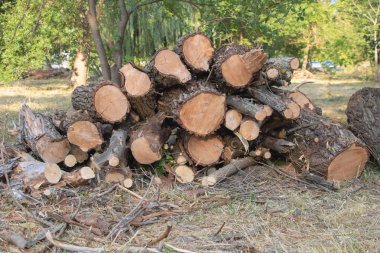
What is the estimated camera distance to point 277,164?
5.57 m

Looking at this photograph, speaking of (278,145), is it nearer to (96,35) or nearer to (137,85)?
(137,85)

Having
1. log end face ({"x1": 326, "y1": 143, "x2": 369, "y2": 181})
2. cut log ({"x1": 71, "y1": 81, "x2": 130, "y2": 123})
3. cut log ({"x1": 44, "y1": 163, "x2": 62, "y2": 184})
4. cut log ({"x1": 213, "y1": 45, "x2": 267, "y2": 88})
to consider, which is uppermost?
cut log ({"x1": 213, "y1": 45, "x2": 267, "y2": 88})

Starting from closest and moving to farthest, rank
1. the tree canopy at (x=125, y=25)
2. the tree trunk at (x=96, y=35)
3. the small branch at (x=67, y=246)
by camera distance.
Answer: the small branch at (x=67, y=246), the tree canopy at (x=125, y=25), the tree trunk at (x=96, y=35)

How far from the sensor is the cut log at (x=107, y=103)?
5035mm

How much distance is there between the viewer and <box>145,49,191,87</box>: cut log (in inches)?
196

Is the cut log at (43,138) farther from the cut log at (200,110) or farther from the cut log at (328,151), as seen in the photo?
the cut log at (328,151)

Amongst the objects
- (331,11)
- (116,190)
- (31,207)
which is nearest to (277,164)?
(116,190)

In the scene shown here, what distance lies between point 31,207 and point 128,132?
4.54ft

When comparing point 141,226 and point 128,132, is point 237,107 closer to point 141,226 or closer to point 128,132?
point 128,132

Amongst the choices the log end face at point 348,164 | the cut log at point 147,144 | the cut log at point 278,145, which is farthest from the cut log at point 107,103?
the log end face at point 348,164

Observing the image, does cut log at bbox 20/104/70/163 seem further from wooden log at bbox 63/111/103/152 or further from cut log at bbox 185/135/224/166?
cut log at bbox 185/135/224/166

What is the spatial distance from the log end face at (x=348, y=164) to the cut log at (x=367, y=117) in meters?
0.41

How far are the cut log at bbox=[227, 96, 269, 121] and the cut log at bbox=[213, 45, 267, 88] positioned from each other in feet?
0.50

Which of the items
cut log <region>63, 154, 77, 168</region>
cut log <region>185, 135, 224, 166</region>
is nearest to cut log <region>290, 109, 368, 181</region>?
cut log <region>185, 135, 224, 166</region>
